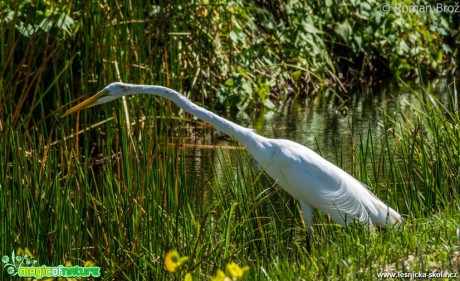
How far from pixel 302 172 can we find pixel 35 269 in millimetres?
1636

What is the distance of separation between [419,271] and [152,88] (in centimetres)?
179

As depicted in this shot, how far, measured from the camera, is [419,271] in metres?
3.12

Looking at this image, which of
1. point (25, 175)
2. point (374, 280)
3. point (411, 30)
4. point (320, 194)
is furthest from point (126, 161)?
point (411, 30)

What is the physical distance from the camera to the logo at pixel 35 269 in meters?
3.40

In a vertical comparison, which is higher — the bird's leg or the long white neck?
the long white neck

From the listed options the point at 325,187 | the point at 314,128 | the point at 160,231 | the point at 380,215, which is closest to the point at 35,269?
the point at 160,231

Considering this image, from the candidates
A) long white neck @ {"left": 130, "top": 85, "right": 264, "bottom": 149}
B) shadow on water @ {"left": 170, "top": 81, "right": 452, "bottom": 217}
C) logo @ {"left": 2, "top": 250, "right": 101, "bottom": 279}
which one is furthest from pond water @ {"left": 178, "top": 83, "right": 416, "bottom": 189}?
logo @ {"left": 2, "top": 250, "right": 101, "bottom": 279}

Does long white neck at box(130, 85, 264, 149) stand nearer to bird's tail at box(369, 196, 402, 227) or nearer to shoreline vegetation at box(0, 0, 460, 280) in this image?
shoreline vegetation at box(0, 0, 460, 280)

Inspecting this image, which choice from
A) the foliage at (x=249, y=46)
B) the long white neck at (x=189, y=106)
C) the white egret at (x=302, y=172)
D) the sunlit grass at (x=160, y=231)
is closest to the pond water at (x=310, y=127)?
the foliage at (x=249, y=46)

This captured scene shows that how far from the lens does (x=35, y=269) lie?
3.46 metres

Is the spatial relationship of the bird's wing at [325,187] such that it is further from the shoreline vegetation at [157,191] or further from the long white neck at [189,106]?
the long white neck at [189,106]

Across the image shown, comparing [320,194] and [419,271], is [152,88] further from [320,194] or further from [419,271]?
[419,271]

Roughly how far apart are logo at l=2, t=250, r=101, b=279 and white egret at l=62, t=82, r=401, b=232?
104 centimetres

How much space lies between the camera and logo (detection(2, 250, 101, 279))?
340cm
